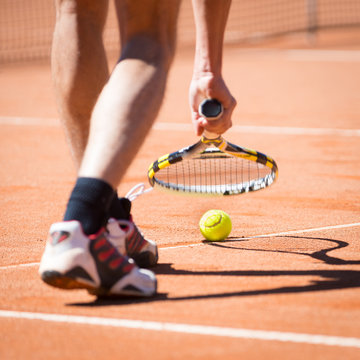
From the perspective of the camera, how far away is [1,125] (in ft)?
21.2

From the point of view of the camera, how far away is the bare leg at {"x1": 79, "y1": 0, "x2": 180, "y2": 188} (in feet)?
6.89

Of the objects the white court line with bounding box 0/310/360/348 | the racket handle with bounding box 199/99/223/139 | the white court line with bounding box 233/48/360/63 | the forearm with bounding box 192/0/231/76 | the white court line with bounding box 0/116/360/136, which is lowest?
the white court line with bounding box 0/116/360/136

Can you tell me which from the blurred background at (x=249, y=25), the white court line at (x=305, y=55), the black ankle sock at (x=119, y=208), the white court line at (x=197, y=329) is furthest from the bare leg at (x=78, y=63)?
the blurred background at (x=249, y=25)

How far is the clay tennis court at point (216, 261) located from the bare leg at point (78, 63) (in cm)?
53

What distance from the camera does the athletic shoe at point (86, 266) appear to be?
6.89 ft

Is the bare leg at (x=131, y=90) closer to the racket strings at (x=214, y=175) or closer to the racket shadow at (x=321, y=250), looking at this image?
the racket strings at (x=214, y=175)

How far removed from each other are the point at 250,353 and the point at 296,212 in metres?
1.75

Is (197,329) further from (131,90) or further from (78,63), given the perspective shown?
(78,63)

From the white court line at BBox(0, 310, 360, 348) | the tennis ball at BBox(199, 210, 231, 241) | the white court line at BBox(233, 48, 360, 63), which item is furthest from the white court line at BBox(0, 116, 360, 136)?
the white court line at BBox(233, 48, 360, 63)

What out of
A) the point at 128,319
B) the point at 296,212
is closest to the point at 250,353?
the point at 128,319

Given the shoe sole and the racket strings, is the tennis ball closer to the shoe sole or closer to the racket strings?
the racket strings

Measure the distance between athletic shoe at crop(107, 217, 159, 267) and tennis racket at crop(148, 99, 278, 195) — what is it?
0.28m

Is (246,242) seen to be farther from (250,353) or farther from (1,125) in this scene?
(1,125)

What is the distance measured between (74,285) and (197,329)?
1.32 ft
